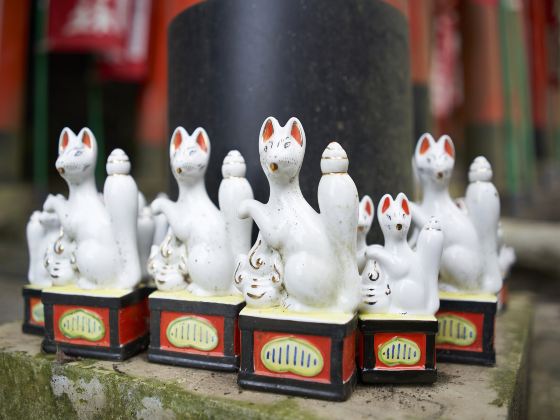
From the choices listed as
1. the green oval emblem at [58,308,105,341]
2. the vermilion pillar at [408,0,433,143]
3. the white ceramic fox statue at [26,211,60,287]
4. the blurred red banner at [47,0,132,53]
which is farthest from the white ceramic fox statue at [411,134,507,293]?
the blurred red banner at [47,0,132,53]

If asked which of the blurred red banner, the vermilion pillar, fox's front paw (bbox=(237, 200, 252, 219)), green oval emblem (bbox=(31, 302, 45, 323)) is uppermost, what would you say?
the blurred red banner

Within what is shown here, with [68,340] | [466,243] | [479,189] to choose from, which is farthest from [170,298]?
[479,189]

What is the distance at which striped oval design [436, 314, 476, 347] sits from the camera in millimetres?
1539

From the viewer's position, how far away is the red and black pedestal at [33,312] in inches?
70.1

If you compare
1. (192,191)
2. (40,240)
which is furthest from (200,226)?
(40,240)

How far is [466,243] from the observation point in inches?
63.6

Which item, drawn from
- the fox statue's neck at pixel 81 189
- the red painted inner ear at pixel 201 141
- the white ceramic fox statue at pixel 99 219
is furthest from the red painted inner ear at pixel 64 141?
the red painted inner ear at pixel 201 141

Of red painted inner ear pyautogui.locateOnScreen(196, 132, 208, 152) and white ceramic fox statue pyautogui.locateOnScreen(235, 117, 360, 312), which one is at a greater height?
red painted inner ear pyautogui.locateOnScreen(196, 132, 208, 152)

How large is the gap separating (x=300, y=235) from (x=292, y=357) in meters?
0.31

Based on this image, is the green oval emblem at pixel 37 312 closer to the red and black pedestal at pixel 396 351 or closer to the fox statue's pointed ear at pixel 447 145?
the red and black pedestal at pixel 396 351

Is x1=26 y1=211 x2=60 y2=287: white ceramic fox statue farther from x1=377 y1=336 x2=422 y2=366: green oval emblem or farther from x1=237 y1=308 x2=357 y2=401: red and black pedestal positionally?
x1=377 y1=336 x2=422 y2=366: green oval emblem

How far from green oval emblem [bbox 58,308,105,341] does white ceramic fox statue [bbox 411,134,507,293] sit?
3.40 feet

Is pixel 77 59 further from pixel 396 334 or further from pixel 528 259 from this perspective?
pixel 396 334

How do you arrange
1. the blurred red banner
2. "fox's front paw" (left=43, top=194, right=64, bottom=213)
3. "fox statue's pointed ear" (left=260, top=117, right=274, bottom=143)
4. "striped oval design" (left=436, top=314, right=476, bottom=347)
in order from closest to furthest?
"fox statue's pointed ear" (left=260, top=117, right=274, bottom=143), "striped oval design" (left=436, top=314, right=476, bottom=347), "fox's front paw" (left=43, top=194, right=64, bottom=213), the blurred red banner
